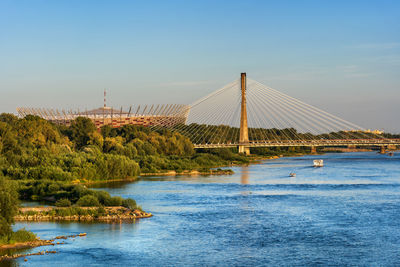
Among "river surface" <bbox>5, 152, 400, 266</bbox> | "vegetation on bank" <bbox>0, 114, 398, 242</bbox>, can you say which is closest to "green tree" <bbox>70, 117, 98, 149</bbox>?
"vegetation on bank" <bbox>0, 114, 398, 242</bbox>

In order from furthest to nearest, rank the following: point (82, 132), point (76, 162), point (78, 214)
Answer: point (82, 132) → point (76, 162) → point (78, 214)

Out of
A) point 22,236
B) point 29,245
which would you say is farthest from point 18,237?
point 29,245

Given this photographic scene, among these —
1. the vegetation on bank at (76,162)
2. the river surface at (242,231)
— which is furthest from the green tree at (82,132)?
the river surface at (242,231)

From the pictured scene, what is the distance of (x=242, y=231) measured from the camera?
24.7 meters

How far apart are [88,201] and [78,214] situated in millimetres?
1850

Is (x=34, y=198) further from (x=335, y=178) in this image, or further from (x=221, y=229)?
(x=335, y=178)

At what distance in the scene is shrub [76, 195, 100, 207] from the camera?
91.6 feet

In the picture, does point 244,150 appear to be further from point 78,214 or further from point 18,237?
point 18,237

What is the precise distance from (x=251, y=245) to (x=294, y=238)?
6.81ft

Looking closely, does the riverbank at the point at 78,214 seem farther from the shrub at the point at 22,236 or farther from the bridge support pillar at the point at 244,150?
the bridge support pillar at the point at 244,150

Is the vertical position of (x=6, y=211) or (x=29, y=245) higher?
(x=6, y=211)

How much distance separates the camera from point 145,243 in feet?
72.2

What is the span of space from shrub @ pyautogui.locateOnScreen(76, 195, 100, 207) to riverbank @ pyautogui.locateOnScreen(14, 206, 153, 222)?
91 cm

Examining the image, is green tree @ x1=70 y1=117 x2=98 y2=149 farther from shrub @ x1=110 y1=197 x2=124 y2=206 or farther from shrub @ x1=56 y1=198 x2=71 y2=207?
shrub @ x1=110 y1=197 x2=124 y2=206
